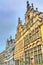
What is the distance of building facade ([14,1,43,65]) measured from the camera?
2720cm

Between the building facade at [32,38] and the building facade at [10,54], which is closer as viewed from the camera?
the building facade at [32,38]

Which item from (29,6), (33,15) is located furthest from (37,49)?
(29,6)

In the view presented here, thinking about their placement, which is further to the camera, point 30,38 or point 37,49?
point 30,38

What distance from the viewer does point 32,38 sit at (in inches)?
1204

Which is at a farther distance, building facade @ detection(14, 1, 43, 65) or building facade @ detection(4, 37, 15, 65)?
building facade @ detection(4, 37, 15, 65)

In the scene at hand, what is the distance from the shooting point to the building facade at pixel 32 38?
27203mm

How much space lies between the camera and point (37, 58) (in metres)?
28.0

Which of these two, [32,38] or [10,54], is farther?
[10,54]

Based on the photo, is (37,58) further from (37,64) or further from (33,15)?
(33,15)

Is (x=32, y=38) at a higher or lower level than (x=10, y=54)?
lower

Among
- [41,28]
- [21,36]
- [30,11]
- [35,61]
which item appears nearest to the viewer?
[41,28]

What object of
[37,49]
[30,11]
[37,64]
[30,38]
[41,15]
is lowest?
[37,64]

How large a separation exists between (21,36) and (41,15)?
10217mm

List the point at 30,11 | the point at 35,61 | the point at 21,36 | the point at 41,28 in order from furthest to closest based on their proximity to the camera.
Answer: the point at 21,36 → the point at 30,11 → the point at 35,61 → the point at 41,28
